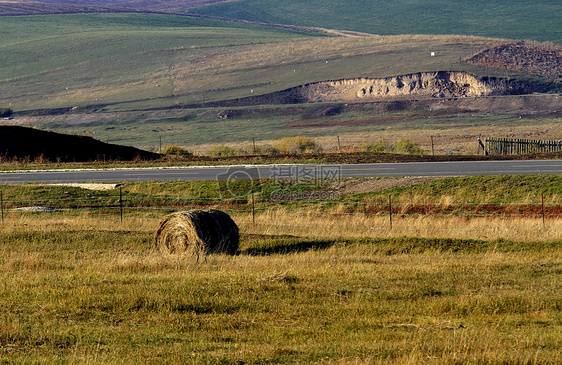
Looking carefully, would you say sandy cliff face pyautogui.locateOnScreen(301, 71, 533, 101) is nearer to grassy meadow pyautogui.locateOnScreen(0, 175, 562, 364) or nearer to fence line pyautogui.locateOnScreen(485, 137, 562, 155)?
fence line pyautogui.locateOnScreen(485, 137, 562, 155)

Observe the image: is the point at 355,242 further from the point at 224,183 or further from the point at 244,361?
the point at 224,183

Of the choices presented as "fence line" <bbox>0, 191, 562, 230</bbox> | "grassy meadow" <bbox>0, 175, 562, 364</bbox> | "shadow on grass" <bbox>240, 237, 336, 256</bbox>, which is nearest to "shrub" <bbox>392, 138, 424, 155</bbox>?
"fence line" <bbox>0, 191, 562, 230</bbox>

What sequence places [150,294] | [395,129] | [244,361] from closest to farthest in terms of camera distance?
[244,361] → [150,294] → [395,129]

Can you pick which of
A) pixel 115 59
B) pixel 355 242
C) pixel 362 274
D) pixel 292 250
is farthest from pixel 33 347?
pixel 115 59

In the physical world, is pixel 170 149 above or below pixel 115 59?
below

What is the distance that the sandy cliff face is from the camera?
314 feet

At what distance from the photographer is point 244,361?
6.95 m

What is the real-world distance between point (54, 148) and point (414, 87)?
69.9 meters

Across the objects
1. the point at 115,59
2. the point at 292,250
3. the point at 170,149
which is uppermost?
the point at 115,59

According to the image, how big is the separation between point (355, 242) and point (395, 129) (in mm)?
65083

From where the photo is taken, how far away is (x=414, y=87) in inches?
3957

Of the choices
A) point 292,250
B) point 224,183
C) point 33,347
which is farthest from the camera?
point 224,183

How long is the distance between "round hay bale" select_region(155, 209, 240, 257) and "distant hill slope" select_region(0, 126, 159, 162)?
1154 inches

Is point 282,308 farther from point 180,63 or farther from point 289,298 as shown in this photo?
point 180,63
